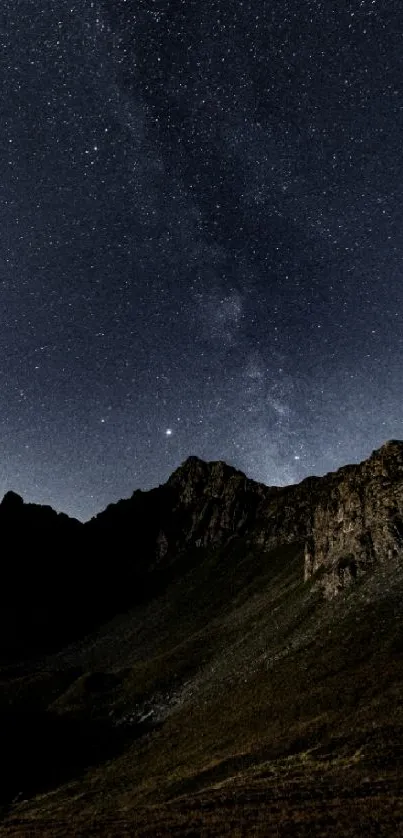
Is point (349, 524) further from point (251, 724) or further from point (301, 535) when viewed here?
point (251, 724)

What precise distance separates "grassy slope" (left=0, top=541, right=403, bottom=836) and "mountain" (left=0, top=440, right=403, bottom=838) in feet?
0.65

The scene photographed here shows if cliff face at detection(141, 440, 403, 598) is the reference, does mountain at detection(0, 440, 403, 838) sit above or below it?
below

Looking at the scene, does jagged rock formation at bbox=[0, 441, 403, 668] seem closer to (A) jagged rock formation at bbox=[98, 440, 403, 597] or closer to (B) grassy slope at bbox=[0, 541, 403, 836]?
(A) jagged rock formation at bbox=[98, 440, 403, 597]

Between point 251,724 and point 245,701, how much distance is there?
26.8 ft

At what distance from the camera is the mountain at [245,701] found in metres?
24.7

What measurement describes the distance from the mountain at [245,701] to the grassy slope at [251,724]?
0.20 m

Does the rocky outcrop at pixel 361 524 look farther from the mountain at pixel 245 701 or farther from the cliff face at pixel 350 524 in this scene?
the mountain at pixel 245 701

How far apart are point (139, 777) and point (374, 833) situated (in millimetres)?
32180

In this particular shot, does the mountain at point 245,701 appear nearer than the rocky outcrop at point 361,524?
Yes

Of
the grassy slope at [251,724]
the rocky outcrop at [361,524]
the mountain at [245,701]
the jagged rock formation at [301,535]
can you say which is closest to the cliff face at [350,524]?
the rocky outcrop at [361,524]

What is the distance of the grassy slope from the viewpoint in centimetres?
2289

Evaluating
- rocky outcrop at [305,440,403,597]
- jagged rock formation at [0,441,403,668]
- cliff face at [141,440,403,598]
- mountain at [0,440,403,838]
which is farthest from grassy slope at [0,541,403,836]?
jagged rock formation at [0,441,403,668]

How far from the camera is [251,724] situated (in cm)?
4575

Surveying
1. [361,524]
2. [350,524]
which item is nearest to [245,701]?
[361,524]
